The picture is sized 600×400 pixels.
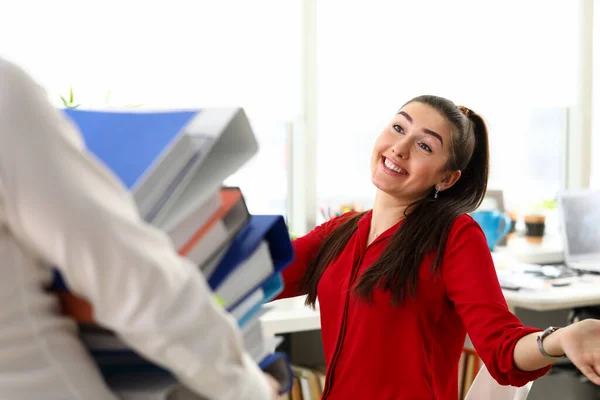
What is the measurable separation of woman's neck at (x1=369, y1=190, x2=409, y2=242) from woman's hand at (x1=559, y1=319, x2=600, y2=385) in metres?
0.59

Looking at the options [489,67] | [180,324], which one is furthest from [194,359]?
[489,67]

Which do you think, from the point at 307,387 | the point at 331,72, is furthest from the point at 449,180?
the point at 331,72

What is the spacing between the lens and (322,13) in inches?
132

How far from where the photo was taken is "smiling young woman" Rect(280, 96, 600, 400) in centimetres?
137

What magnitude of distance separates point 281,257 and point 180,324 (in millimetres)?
212

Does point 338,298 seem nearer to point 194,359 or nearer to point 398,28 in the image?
point 194,359

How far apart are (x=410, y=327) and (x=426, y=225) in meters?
0.23

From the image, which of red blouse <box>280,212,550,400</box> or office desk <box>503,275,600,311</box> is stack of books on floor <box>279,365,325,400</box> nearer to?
office desk <box>503,275,600,311</box>

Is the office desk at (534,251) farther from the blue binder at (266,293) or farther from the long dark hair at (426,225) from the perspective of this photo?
the blue binder at (266,293)

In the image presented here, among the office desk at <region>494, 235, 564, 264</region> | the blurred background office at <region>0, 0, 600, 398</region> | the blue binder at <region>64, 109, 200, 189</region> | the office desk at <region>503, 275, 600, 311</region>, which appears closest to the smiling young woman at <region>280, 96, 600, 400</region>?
the blue binder at <region>64, 109, 200, 189</region>

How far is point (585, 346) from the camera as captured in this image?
101 centimetres

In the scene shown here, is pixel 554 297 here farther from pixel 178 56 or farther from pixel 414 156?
pixel 178 56

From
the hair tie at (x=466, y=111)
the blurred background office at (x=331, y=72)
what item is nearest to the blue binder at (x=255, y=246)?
the hair tie at (x=466, y=111)

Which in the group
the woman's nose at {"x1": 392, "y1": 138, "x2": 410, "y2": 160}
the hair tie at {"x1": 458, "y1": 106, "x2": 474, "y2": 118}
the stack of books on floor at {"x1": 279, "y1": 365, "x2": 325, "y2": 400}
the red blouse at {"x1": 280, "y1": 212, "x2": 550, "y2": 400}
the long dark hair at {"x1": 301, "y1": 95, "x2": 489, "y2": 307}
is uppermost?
the hair tie at {"x1": 458, "y1": 106, "x2": 474, "y2": 118}
